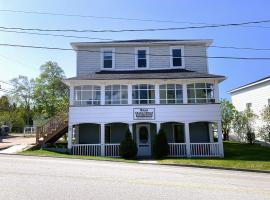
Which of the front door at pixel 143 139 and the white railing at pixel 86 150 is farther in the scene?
the front door at pixel 143 139

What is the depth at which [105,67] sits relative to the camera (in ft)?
83.0

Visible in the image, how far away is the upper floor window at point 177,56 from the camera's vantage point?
2527 cm

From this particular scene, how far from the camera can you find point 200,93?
23.5m

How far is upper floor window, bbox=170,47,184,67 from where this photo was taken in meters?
25.3

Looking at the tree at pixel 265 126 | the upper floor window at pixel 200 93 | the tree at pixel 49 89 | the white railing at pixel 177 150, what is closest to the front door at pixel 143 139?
the white railing at pixel 177 150

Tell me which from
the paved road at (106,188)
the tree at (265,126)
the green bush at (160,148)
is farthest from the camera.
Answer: the tree at (265,126)

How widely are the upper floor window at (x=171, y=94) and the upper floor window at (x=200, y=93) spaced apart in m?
0.74

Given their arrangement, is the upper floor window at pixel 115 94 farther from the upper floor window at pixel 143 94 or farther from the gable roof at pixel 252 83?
the gable roof at pixel 252 83

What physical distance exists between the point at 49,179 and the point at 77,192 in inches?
86.6

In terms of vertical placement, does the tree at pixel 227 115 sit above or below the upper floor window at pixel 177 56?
below

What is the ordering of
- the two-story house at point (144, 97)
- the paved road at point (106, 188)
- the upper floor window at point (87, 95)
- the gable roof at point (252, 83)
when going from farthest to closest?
1. the gable roof at point (252, 83)
2. the upper floor window at point (87, 95)
3. the two-story house at point (144, 97)
4. the paved road at point (106, 188)

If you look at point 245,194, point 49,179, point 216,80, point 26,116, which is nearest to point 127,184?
point 49,179

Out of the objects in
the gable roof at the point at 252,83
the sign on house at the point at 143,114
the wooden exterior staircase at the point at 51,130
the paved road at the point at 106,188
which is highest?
the gable roof at the point at 252,83

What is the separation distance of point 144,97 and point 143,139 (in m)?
3.33
